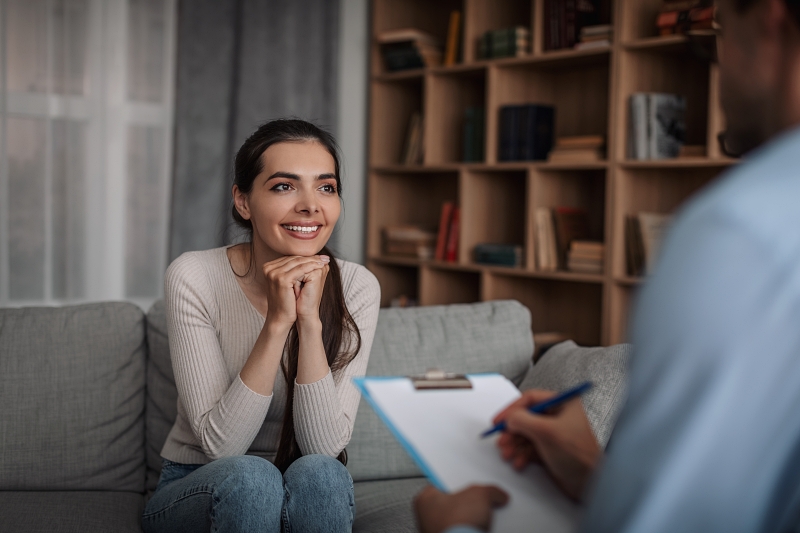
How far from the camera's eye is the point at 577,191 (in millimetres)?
3236

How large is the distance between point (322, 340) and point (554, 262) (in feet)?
5.46

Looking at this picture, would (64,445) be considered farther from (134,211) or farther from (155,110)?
(155,110)

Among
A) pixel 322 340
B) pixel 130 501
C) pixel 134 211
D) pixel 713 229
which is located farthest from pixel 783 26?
pixel 134 211

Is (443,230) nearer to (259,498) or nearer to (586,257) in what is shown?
(586,257)

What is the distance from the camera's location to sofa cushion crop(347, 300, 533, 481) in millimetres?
1896

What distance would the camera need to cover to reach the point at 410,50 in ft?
11.7

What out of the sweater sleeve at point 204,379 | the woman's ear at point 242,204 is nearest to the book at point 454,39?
the woman's ear at point 242,204

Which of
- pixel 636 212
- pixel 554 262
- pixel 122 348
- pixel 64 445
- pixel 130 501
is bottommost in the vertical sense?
pixel 130 501

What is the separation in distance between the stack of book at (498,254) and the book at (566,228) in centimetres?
17

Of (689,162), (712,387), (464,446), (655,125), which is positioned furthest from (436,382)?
(655,125)

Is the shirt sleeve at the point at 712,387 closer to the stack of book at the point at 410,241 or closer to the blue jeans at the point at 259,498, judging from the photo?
the blue jeans at the point at 259,498

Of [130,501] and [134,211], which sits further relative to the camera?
[134,211]

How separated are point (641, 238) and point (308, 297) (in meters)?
1.65

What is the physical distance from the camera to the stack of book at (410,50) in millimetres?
3516
